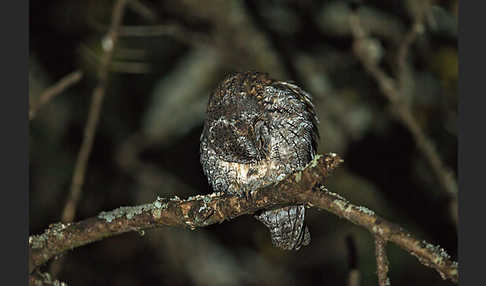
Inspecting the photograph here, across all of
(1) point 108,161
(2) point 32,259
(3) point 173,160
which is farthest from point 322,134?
(2) point 32,259

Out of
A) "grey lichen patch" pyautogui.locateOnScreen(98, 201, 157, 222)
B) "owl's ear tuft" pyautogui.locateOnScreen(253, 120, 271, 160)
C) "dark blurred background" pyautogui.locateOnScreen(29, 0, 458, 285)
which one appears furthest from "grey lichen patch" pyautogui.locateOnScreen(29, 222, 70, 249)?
"dark blurred background" pyautogui.locateOnScreen(29, 0, 458, 285)

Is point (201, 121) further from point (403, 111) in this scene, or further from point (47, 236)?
point (47, 236)

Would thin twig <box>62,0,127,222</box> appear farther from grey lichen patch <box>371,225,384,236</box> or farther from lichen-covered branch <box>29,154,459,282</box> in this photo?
grey lichen patch <box>371,225,384,236</box>

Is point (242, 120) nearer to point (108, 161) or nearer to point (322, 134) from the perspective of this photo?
point (322, 134)

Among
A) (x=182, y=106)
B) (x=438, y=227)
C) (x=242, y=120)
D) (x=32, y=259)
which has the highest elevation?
(x=182, y=106)

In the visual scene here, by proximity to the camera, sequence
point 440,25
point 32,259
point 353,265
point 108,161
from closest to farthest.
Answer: point 32,259
point 353,265
point 440,25
point 108,161

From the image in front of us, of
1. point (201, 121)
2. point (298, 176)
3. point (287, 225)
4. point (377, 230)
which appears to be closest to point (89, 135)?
point (287, 225)
